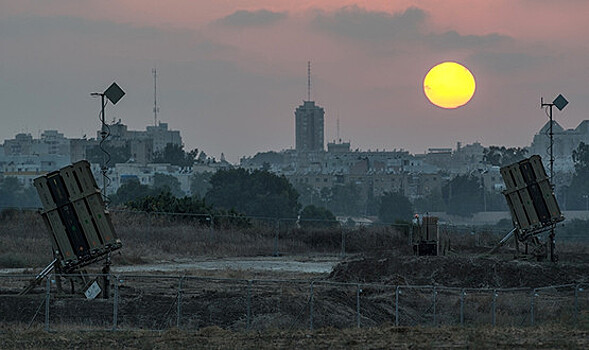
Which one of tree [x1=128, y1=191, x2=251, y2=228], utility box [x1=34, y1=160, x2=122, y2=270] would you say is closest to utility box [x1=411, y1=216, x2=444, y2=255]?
tree [x1=128, y1=191, x2=251, y2=228]

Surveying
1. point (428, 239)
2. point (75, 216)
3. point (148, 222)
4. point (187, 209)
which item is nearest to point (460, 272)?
point (428, 239)

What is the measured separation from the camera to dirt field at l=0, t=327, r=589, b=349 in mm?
25875

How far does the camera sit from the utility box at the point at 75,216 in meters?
34.9

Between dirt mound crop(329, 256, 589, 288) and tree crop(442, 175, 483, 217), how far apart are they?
13413cm

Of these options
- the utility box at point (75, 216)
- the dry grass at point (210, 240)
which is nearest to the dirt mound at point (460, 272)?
the dry grass at point (210, 240)

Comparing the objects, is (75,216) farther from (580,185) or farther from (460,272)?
(580,185)

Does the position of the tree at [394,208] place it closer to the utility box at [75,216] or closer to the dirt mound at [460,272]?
the dirt mound at [460,272]

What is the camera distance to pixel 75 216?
35094mm

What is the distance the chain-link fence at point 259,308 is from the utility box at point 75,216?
0.83 meters

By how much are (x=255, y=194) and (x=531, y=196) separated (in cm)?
7427

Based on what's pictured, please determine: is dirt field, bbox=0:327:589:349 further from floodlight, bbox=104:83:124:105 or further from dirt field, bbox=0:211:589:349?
floodlight, bbox=104:83:124:105

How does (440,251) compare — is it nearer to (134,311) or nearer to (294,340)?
(134,311)

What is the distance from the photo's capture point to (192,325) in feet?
103

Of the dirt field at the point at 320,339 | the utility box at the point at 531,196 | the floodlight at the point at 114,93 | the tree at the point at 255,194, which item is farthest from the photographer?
the tree at the point at 255,194
